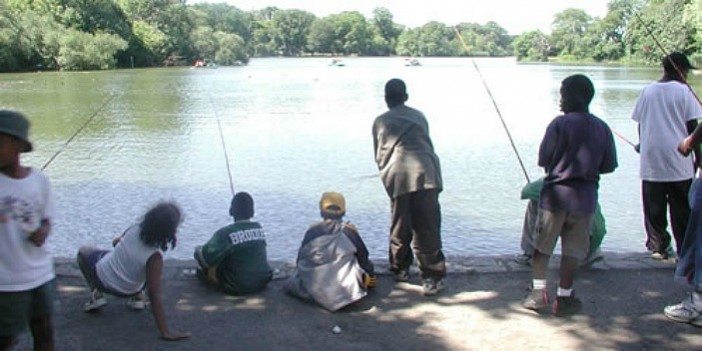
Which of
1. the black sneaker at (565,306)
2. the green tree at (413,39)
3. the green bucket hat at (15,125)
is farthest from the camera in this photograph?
the green tree at (413,39)

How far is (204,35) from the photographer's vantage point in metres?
93.7

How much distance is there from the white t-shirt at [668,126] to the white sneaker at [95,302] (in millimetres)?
4172

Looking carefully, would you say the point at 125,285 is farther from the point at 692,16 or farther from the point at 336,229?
the point at 692,16

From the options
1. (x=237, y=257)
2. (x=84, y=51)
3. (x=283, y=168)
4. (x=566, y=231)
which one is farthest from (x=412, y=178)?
(x=84, y=51)

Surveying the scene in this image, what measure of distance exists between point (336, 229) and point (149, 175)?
7.66 meters

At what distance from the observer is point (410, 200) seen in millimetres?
4852

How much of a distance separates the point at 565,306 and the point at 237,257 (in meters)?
2.25

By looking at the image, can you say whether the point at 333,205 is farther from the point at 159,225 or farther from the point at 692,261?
the point at 692,261

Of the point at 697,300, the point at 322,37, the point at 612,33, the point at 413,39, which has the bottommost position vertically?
the point at 697,300

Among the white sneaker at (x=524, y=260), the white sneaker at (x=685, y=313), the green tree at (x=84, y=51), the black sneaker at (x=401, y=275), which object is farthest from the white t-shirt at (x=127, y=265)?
the green tree at (x=84, y=51)

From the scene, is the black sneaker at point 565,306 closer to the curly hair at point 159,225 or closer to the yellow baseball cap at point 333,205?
the yellow baseball cap at point 333,205

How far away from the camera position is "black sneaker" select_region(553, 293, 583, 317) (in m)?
4.44

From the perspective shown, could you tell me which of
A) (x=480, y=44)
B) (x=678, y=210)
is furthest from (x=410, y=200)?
(x=480, y=44)

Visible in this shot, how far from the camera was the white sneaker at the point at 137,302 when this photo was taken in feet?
14.9
